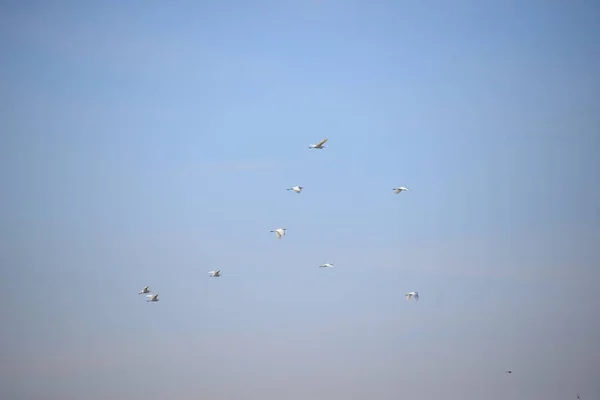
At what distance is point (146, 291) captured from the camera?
73625 mm

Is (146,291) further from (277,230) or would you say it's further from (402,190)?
(402,190)

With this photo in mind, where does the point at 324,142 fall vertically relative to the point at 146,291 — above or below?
above

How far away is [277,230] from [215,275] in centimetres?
696

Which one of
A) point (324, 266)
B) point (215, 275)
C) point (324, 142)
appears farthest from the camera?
point (324, 266)

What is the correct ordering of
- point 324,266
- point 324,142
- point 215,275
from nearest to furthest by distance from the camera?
point 324,142, point 215,275, point 324,266

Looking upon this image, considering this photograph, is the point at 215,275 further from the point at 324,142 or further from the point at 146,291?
the point at 324,142

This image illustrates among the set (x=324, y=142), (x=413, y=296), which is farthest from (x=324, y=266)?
(x=324, y=142)

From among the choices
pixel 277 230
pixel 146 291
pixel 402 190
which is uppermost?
pixel 402 190

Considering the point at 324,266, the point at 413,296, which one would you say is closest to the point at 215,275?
the point at 324,266

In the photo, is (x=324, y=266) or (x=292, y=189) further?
(x=324, y=266)

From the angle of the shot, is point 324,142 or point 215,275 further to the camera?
point 215,275

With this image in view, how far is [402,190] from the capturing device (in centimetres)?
7388

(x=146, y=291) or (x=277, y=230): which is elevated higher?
(x=277, y=230)

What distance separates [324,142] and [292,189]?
6.71 metres
